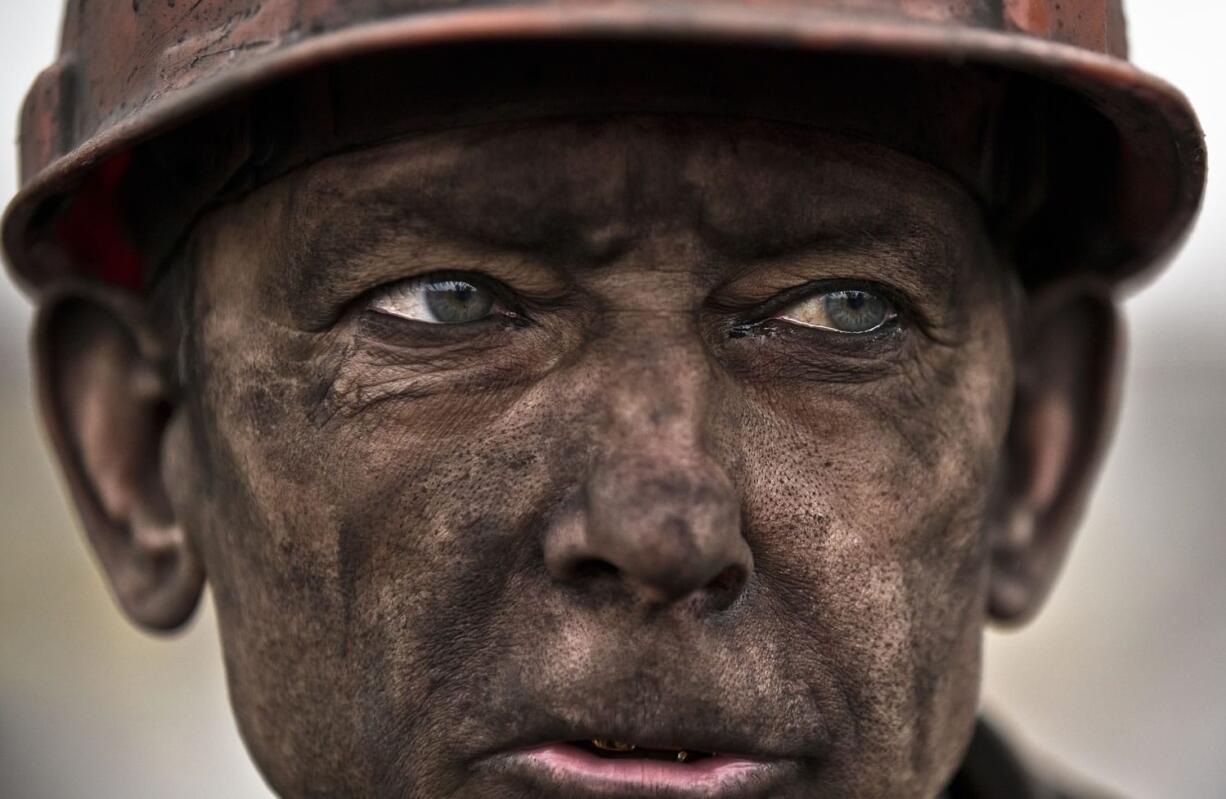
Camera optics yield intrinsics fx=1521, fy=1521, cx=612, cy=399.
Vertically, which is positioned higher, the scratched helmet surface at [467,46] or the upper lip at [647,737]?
the scratched helmet surface at [467,46]

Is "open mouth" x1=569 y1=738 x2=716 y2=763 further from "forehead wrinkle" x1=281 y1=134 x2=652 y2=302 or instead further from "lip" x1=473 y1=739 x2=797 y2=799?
"forehead wrinkle" x1=281 y1=134 x2=652 y2=302

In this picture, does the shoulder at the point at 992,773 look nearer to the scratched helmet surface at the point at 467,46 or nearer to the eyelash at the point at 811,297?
the scratched helmet surface at the point at 467,46

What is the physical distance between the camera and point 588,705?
1647 millimetres

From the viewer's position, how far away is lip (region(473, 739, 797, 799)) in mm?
1694

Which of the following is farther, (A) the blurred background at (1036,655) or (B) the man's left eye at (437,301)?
(A) the blurred background at (1036,655)

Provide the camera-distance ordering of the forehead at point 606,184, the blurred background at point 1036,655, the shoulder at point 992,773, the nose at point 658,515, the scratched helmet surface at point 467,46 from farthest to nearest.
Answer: the blurred background at point 1036,655 < the shoulder at point 992,773 < the forehead at point 606,184 < the nose at point 658,515 < the scratched helmet surface at point 467,46

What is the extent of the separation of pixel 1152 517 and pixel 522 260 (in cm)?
844

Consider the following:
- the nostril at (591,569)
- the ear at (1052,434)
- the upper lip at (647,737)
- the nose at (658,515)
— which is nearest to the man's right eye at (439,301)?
the nose at (658,515)

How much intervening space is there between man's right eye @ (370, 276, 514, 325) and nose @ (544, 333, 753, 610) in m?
0.22

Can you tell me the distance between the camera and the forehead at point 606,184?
66.4 inches

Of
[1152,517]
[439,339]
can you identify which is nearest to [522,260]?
[439,339]

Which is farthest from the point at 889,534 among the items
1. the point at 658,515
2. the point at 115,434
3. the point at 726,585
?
the point at 115,434

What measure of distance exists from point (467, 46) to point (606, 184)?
22cm

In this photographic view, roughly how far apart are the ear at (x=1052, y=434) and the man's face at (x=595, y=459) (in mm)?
387
